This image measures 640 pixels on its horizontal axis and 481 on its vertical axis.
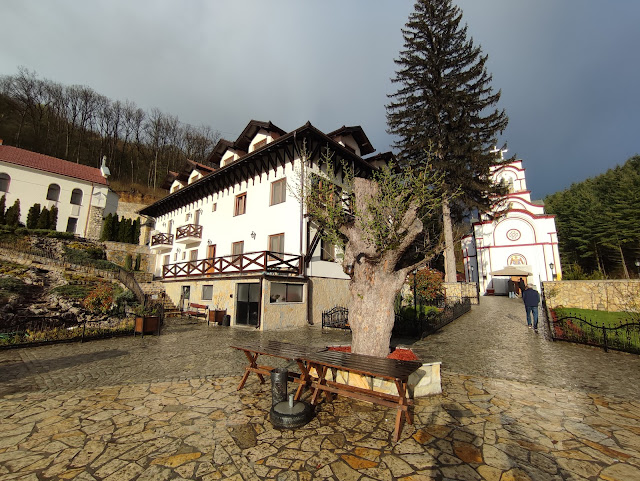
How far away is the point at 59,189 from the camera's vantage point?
30312mm

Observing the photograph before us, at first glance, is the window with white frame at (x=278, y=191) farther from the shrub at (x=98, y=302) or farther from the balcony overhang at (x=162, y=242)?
the balcony overhang at (x=162, y=242)

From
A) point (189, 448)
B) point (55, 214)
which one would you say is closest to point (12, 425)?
point (189, 448)

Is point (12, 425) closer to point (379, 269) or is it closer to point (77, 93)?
point (379, 269)

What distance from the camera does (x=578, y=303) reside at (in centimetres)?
1714

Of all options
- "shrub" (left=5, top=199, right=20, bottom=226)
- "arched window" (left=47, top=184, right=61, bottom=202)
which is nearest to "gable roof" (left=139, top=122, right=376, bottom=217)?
"shrub" (left=5, top=199, right=20, bottom=226)

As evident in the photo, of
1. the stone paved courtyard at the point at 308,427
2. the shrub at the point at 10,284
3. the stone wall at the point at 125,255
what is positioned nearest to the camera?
the stone paved courtyard at the point at 308,427

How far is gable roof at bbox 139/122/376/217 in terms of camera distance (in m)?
15.3

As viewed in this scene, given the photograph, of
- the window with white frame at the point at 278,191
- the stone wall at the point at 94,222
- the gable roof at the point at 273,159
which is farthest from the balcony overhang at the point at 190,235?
the stone wall at the point at 94,222

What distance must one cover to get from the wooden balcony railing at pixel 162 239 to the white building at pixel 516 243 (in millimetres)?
32816

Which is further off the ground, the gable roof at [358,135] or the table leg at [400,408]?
the gable roof at [358,135]

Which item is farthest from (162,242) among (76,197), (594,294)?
(594,294)

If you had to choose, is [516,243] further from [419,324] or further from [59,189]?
[59,189]

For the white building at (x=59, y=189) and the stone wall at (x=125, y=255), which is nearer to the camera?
the stone wall at (x=125, y=255)

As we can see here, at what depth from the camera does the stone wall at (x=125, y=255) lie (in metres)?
27.2
